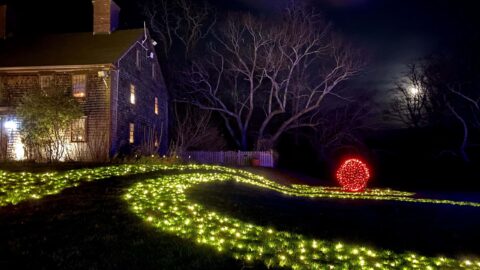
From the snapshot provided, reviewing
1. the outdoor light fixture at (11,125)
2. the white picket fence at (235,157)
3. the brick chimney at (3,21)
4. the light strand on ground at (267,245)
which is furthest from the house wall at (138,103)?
the light strand on ground at (267,245)

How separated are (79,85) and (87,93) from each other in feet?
2.18

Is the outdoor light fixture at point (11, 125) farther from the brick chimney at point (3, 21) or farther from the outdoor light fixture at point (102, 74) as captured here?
the brick chimney at point (3, 21)

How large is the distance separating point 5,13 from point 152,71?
933 cm

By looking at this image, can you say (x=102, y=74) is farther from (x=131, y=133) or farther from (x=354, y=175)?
(x=354, y=175)

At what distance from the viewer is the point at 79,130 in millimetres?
21781

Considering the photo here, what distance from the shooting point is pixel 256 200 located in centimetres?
1159

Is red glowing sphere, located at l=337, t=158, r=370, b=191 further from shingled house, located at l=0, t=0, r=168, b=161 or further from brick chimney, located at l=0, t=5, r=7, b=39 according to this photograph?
brick chimney, located at l=0, t=5, r=7, b=39

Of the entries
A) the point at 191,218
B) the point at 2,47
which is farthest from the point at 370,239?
the point at 2,47

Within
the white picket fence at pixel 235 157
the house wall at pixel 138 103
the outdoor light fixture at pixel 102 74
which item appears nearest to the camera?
the outdoor light fixture at pixel 102 74

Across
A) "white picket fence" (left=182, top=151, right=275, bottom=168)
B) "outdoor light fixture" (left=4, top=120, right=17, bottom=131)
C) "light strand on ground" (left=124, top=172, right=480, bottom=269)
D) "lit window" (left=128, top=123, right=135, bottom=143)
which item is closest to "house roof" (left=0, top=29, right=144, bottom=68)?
"outdoor light fixture" (left=4, top=120, right=17, bottom=131)

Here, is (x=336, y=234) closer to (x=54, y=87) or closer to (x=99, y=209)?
(x=99, y=209)

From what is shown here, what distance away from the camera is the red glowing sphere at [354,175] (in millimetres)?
18984

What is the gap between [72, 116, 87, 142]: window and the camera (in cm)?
2167

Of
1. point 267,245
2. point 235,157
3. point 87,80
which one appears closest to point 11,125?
point 87,80
